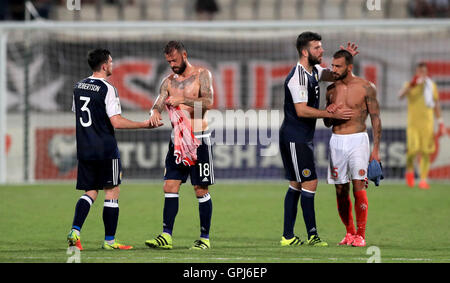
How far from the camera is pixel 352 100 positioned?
887 centimetres

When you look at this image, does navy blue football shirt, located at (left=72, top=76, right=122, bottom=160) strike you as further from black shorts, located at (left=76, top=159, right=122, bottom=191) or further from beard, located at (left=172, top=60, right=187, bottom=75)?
beard, located at (left=172, top=60, right=187, bottom=75)

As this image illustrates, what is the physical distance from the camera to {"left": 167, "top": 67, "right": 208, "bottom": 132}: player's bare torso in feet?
28.3

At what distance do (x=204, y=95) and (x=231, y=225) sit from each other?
282 cm

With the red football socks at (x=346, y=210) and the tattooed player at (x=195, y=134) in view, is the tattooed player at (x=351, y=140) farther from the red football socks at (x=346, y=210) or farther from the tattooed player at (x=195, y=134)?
the tattooed player at (x=195, y=134)

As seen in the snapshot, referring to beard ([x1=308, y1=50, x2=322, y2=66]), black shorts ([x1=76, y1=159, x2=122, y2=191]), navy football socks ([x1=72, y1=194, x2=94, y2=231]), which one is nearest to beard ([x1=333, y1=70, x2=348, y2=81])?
beard ([x1=308, y1=50, x2=322, y2=66])

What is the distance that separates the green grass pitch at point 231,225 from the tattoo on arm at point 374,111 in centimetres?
115

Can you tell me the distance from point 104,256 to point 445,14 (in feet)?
46.9

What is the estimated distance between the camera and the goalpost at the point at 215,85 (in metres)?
17.1

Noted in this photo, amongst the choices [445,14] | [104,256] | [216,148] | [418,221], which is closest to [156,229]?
[104,256]

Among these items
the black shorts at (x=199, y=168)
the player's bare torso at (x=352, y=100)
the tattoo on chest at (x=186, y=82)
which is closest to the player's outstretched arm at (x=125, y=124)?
the black shorts at (x=199, y=168)

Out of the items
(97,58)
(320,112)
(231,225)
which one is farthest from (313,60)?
(231,225)

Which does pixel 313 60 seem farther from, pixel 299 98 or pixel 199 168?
pixel 199 168

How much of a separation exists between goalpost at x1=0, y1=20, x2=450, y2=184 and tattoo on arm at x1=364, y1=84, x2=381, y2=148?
8131 mm

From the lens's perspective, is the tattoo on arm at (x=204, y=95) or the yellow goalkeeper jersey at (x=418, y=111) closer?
the tattoo on arm at (x=204, y=95)
